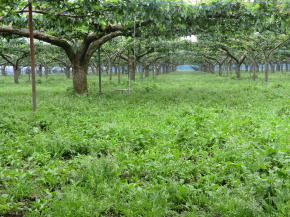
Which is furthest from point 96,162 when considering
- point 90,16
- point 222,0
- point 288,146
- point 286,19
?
point 286,19

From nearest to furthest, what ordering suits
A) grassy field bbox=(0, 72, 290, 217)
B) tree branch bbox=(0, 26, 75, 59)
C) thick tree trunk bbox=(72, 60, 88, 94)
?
1. grassy field bbox=(0, 72, 290, 217)
2. tree branch bbox=(0, 26, 75, 59)
3. thick tree trunk bbox=(72, 60, 88, 94)

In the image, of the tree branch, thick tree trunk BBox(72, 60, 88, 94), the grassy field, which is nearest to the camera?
the grassy field

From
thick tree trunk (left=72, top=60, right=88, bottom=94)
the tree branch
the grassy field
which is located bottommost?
the grassy field

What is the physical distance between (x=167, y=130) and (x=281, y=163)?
116 inches

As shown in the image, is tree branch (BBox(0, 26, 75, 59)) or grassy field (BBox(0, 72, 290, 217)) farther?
tree branch (BBox(0, 26, 75, 59))

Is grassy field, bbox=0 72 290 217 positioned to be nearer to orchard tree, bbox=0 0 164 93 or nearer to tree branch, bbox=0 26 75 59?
orchard tree, bbox=0 0 164 93

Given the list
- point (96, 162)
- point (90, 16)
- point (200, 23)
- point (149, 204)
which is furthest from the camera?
point (200, 23)

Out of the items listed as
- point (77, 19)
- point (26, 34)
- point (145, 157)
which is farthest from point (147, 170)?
point (26, 34)

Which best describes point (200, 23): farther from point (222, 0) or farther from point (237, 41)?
point (237, 41)

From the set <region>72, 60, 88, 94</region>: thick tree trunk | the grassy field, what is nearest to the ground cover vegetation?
the grassy field

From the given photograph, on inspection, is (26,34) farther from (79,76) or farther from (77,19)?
(77,19)

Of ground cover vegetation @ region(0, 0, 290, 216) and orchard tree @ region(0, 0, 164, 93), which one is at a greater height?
orchard tree @ region(0, 0, 164, 93)

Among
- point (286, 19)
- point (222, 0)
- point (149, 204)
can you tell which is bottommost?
point (149, 204)

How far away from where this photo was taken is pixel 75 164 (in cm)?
484
